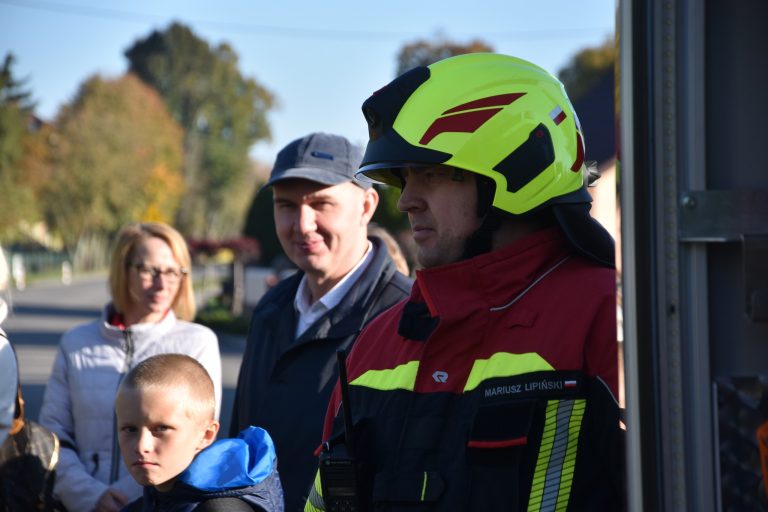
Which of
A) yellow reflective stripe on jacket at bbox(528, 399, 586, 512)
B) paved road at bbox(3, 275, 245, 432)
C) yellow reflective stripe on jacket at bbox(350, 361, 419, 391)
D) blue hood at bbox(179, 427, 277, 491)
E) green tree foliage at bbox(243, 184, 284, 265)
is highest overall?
yellow reflective stripe on jacket at bbox(350, 361, 419, 391)

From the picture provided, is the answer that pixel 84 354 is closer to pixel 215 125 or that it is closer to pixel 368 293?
pixel 368 293

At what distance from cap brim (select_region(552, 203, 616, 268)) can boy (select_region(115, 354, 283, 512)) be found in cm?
116

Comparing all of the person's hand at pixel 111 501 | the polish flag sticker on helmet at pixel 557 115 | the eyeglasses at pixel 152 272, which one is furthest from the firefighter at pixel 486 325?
the eyeglasses at pixel 152 272

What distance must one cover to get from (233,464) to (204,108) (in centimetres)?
8481

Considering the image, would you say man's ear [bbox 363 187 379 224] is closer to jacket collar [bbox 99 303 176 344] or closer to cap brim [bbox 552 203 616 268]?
jacket collar [bbox 99 303 176 344]

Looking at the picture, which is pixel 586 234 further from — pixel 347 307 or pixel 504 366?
pixel 347 307

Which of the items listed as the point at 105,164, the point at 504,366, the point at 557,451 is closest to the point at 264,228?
the point at 504,366

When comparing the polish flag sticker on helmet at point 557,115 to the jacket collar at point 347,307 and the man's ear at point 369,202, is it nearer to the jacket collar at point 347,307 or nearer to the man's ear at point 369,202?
the jacket collar at point 347,307

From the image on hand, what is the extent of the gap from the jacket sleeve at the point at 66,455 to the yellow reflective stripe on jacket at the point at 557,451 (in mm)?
2406

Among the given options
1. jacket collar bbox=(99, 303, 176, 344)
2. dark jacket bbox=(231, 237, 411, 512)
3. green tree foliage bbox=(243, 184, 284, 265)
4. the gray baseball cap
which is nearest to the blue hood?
dark jacket bbox=(231, 237, 411, 512)

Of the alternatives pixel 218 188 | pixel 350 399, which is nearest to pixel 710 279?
pixel 350 399

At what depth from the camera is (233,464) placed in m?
2.90

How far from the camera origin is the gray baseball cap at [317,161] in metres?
3.72

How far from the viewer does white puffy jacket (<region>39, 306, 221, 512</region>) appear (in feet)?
12.9
